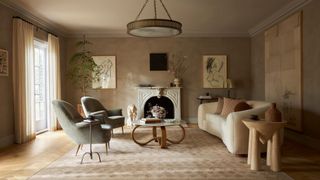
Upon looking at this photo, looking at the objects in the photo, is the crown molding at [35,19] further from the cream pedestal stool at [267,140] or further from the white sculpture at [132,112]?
the cream pedestal stool at [267,140]

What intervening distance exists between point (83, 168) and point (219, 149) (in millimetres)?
2378

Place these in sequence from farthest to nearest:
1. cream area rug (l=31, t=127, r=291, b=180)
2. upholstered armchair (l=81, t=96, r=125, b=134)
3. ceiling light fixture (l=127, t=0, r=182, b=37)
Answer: upholstered armchair (l=81, t=96, r=125, b=134) < ceiling light fixture (l=127, t=0, r=182, b=37) < cream area rug (l=31, t=127, r=291, b=180)

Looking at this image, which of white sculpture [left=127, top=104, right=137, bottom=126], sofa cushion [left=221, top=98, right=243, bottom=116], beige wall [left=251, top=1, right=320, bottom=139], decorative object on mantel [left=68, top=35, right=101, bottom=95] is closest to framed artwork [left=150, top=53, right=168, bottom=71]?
white sculpture [left=127, top=104, right=137, bottom=126]

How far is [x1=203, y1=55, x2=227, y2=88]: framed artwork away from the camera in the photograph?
8.66 m

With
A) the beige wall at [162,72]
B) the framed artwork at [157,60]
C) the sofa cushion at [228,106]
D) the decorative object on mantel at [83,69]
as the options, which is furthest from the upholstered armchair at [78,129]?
the framed artwork at [157,60]

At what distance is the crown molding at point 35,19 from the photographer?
18.0ft

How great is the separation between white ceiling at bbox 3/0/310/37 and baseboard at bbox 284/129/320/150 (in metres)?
2.64

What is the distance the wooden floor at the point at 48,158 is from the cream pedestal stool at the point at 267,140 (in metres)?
0.20

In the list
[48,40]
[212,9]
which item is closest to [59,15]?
[48,40]

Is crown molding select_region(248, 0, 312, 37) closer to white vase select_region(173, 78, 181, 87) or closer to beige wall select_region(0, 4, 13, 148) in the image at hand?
white vase select_region(173, 78, 181, 87)

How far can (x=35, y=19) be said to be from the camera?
6.58 meters

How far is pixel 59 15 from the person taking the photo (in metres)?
6.51

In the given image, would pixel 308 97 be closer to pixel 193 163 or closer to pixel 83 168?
pixel 193 163

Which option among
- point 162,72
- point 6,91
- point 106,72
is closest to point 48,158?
point 6,91
